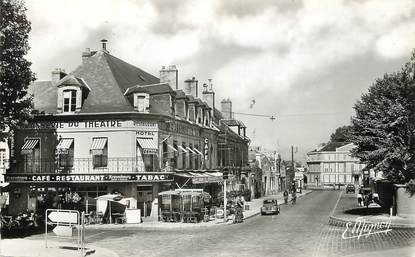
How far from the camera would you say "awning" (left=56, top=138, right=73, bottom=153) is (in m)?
30.9

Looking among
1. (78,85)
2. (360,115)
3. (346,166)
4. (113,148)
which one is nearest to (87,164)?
(113,148)

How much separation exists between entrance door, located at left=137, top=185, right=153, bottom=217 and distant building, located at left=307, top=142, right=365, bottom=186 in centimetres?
Answer: 8093

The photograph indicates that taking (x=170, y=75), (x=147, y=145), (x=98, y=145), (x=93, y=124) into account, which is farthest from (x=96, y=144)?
(x=170, y=75)

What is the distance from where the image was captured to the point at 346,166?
4252 inches

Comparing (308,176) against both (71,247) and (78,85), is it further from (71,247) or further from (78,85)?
(71,247)

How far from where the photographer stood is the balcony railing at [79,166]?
101 ft

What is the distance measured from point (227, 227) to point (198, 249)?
8679 millimetres

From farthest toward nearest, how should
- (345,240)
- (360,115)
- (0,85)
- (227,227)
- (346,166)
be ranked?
(346,166), (360,115), (227,227), (0,85), (345,240)

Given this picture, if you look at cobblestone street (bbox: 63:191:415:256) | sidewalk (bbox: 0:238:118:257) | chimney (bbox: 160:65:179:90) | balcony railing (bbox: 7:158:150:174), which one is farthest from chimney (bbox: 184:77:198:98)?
sidewalk (bbox: 0:238:118:257)

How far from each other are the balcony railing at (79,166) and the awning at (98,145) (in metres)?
0.74

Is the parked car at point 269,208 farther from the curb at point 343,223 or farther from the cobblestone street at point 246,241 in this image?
the cobblestone street at point 246,241

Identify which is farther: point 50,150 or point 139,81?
point 139,81
